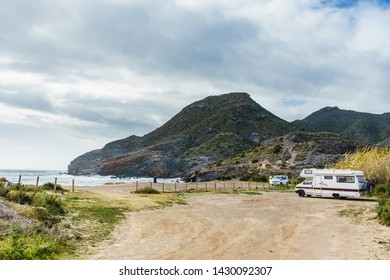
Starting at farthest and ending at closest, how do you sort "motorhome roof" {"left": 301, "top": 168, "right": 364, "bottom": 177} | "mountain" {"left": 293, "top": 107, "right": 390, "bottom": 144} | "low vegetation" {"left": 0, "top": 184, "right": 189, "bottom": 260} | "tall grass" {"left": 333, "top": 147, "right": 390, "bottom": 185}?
"mountain" {"left": 293, "top": 107, "right": 390, "bottom": 144} → "tall grass" {"left": 333, "top": 147, "right": 390, "bottom": 185} → "motorhome roof" {"left": 301, "top": 168, "right": 364, "bottom": 177} → "low vegetation" {"left": 0, "top": 184, "right": 189, "bottom": 260}

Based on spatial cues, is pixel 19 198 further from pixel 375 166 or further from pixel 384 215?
pixel 375 166

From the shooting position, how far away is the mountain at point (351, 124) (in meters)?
145

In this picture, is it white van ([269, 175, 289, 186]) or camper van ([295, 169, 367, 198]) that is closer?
camper van ([295, 169, 367, 198])

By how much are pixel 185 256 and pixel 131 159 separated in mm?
119122

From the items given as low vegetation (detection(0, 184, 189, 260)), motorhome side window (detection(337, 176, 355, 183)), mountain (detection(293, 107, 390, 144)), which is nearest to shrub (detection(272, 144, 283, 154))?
motorhome side window (detection(337, 176, 355, 183))

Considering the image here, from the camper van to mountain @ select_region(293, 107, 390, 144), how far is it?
115 metres

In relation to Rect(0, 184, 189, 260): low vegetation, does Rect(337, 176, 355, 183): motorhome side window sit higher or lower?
higher

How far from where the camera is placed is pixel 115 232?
1412 cm

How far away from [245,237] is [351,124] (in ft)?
551

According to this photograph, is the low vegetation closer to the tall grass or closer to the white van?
the tall grass

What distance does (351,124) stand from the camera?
6422 inches

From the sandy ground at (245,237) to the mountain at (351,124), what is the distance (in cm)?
13291

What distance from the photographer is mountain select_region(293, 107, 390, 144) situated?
475 ft

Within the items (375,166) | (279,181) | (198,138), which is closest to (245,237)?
(375,166)
